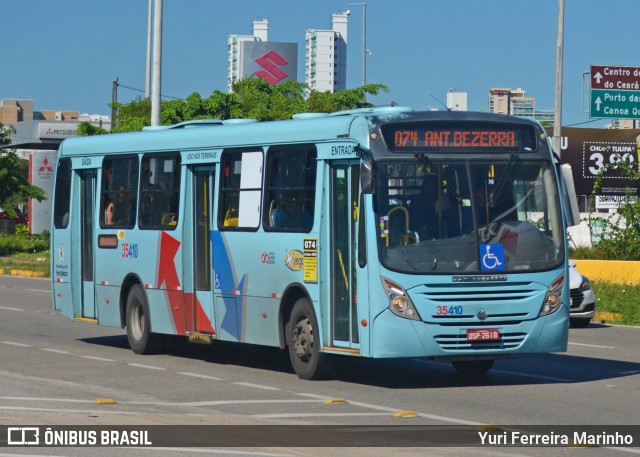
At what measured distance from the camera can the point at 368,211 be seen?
14.6 metres

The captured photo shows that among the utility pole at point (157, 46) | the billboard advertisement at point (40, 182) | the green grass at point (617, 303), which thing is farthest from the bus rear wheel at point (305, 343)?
the billboard advertisement at point (40, 182)

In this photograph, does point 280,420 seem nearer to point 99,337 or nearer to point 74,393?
point 74,393

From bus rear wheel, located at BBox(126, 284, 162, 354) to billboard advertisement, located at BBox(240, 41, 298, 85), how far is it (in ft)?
292

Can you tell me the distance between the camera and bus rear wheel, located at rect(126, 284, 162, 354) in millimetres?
19219

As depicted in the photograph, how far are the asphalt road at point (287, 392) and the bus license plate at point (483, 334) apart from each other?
1.78 ft

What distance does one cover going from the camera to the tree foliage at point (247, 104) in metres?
53.3

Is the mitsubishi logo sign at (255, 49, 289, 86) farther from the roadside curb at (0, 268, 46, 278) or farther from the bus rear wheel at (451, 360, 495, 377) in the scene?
the bus rear wheel at (451, 360, 495, 377)

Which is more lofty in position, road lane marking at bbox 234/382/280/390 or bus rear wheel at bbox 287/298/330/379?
bus rear wheel at bbox 287/298/330/379

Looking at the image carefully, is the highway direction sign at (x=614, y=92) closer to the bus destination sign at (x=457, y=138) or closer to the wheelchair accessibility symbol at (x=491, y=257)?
the bus destination sign at (x=457, y=138)

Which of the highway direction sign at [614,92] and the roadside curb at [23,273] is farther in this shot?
the roadside curb at [23,273]

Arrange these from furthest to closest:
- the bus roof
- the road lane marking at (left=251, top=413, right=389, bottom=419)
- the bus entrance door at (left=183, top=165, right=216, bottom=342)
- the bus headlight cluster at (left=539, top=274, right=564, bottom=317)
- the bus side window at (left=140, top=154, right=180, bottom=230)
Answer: the bus side window at (left=140, top=154, right=180, bottom=230) < the bus entrance door at (left=183, top=165, right=216, bottom=342) < the bus roof < the bus headlight cluster at (left=539, top=274, right=564, bottom=317) < the road lane marking at (left=251, top=413, right=389, bottom=419)

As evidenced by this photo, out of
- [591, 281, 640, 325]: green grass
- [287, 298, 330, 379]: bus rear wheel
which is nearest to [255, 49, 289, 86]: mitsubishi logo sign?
[591, 281, 640, 325]: green grass

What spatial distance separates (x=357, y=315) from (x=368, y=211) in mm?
1116

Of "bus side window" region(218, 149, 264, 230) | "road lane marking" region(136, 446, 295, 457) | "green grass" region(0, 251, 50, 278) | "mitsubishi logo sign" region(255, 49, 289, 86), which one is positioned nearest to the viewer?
"road lane marking" region(136, 446, 295, 457)
